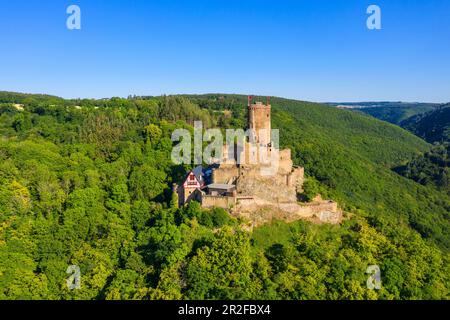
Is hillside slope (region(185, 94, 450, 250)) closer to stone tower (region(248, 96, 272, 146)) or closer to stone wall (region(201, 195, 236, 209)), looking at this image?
stone tower (region(248, 96, 272, 146))

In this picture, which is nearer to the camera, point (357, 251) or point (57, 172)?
point (357, 251)

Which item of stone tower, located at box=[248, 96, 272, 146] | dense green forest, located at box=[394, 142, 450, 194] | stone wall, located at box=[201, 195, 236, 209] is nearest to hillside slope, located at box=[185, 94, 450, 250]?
dense green forest, located at box=[394, 142, 450, 194]

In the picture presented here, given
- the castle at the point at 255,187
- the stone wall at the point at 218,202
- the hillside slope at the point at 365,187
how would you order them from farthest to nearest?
the hillside slope at the point at 365,187
the castle at the point at 255,187
the stone wall at the point at 218,202

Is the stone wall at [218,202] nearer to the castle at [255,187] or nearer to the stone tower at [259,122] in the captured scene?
the castle at [255,187]

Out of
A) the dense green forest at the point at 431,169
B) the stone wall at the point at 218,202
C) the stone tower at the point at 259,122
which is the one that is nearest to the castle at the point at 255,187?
the stone wall at the point at 218,202

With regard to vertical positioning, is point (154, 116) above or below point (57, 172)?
above
